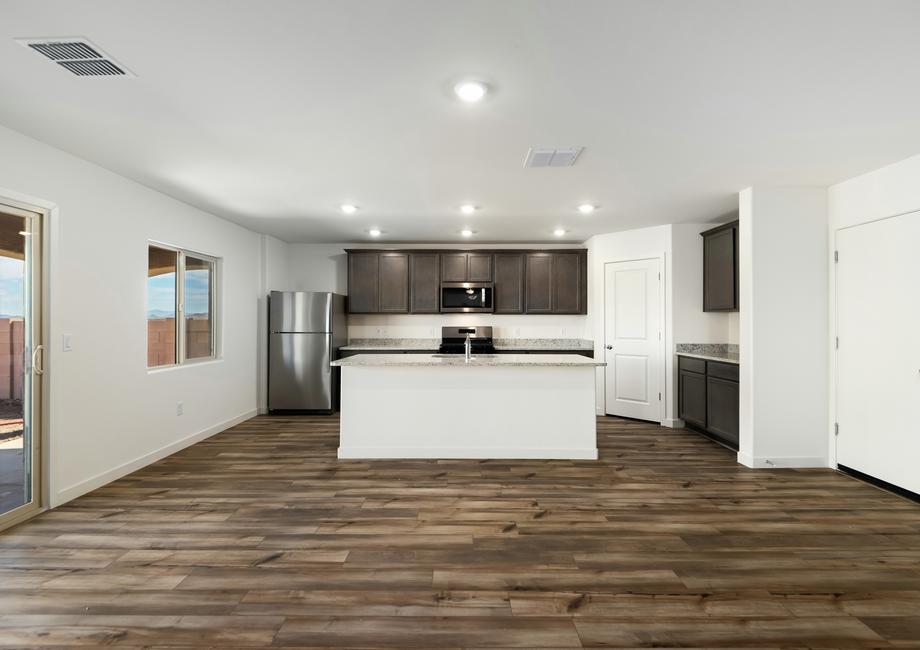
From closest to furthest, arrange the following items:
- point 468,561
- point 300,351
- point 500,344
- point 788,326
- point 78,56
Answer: point 78,56, point 468,561, point 788,326, point 300,351, point 500,344

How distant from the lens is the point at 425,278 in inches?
268

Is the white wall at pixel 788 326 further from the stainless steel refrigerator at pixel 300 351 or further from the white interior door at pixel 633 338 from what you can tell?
the stainless steel refrigerator at pixel 300 351

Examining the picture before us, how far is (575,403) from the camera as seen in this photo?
4.42 meters

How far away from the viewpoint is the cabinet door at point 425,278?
22.4 ft

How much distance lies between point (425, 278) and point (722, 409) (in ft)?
13.3

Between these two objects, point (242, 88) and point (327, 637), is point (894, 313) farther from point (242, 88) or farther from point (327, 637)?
point (242, 88)

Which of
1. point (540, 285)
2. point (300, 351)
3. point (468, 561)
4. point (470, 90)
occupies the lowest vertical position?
point (468, 561)

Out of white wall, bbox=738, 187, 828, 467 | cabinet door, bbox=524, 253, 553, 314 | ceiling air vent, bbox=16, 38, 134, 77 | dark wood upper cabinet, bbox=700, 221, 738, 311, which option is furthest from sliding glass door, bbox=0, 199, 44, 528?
dark wood upper cabinet, bbox=700, 221, 738, 311

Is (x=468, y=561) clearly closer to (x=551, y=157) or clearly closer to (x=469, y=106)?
(x=469, y=106)

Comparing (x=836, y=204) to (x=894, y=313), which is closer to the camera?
(x=894, y=313)

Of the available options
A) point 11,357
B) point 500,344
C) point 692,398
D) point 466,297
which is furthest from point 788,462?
point 11,357

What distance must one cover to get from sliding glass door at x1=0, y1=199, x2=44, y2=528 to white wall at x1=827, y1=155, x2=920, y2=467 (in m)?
6.00

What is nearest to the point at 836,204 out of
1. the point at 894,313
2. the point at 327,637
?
the point at 894,313

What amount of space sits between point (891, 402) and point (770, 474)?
39.6 inches
